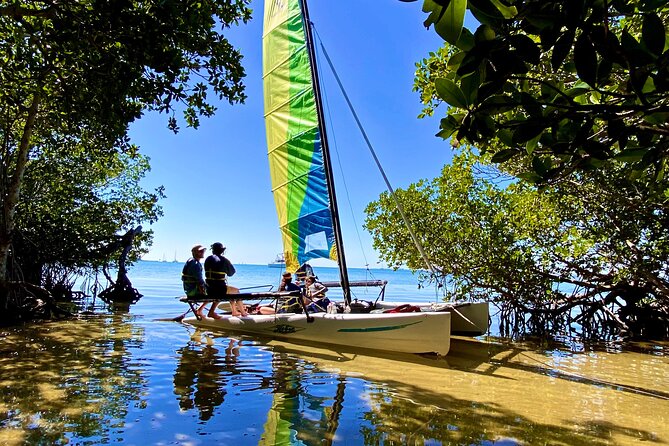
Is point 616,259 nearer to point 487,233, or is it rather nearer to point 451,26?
point 487,233

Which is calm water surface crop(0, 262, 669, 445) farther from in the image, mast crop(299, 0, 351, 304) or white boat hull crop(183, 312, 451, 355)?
mast crop(299, 0, 351, 304)

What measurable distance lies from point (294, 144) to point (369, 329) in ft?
17.4

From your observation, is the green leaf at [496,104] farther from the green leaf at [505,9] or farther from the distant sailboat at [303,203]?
the distant sailboat at [303,203]

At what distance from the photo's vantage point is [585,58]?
4.02ft

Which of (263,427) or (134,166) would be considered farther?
(134,166)

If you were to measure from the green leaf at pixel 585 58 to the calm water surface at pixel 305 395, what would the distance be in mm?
3156

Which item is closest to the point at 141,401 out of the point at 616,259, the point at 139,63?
the point at 139,63

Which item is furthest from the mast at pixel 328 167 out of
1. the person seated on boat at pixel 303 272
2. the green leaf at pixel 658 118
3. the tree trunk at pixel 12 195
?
the green leaf at pixel 658 118

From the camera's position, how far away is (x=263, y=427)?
12.3 ft

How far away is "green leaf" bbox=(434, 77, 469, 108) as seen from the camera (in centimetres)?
139

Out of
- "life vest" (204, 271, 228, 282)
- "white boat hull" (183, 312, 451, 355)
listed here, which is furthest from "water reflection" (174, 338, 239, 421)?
"life vest" (204, 271, 228, 282)

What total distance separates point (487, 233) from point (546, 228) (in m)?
1.34

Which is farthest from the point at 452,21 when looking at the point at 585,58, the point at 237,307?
the point at 237,307

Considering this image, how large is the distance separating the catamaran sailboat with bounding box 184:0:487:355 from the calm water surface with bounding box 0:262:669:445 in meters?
0.47
